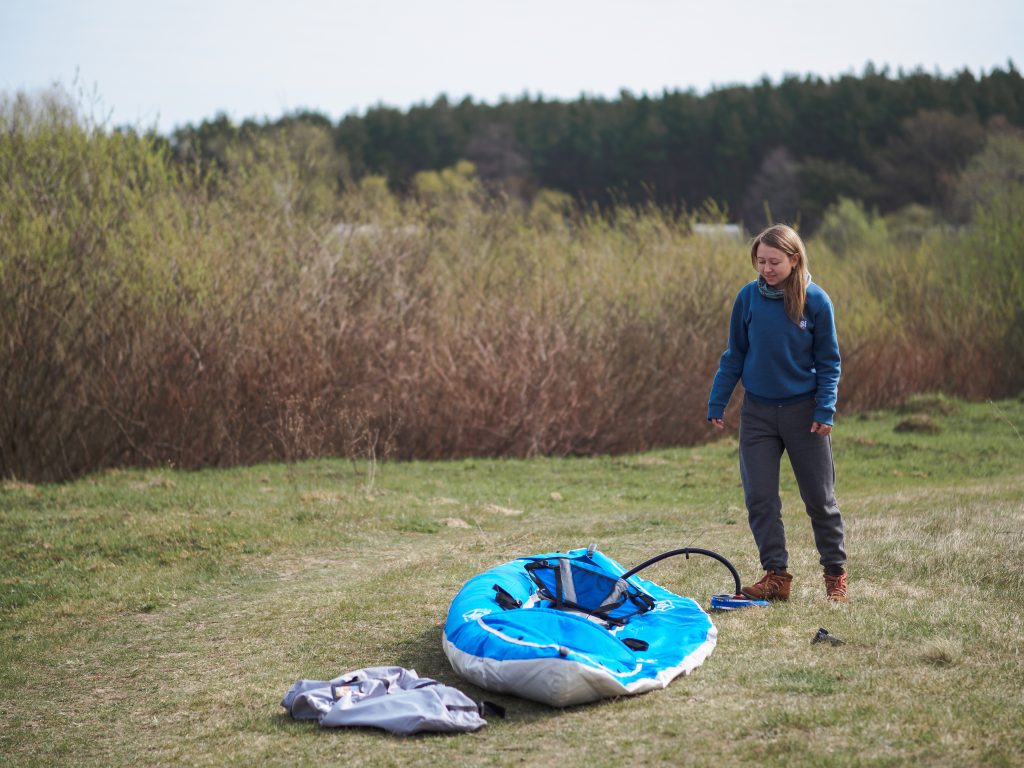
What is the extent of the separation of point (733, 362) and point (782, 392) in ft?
1.11

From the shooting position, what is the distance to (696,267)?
1717 cm

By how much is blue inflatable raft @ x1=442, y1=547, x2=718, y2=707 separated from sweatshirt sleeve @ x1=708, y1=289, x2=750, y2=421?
0.97m

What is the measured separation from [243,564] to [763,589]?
12.3 ft

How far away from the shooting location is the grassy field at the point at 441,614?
4.11m

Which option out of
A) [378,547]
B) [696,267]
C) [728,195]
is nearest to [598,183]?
[728,195]

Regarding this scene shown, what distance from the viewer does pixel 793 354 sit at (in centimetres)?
558

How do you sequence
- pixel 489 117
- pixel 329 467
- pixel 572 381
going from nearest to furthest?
pixel 329 467 → pixel 572 381 → pixel 489 117

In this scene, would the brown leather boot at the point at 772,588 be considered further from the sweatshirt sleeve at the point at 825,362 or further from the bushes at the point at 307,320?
the bushes at the point at 307,320

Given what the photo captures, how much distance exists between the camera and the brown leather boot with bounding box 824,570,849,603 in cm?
577

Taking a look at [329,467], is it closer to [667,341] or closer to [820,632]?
[667,341]

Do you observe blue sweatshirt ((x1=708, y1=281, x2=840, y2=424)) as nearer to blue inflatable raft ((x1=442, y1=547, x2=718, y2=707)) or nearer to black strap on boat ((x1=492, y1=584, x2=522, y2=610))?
blue inflatable raft ((x1=442, y1=547, x2=718, y2=707))

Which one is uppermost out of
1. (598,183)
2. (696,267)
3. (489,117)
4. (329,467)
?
(489,117)

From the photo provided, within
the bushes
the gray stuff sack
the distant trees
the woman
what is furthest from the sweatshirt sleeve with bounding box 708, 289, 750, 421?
the distant trees

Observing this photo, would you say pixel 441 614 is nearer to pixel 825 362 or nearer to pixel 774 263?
pixel 825 362
